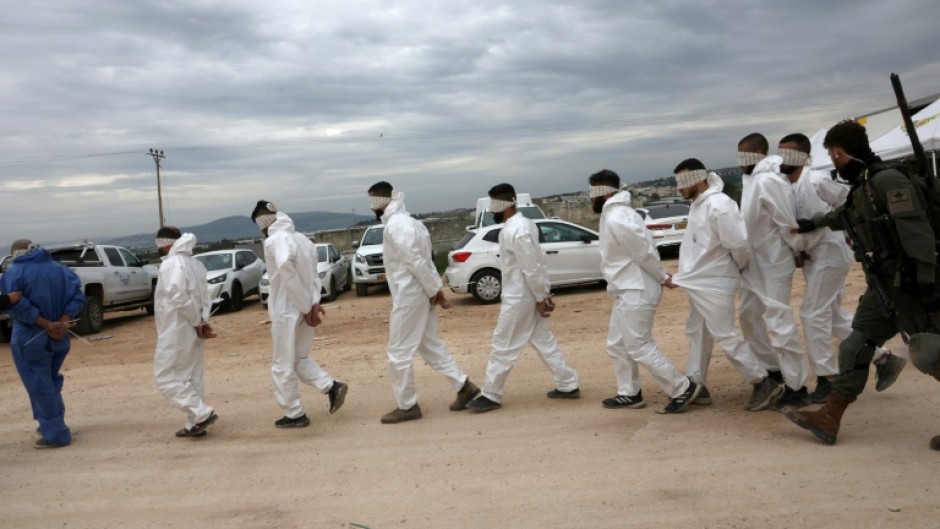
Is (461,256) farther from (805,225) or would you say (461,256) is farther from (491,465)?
(491,465)

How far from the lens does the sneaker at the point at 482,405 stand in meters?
6.53

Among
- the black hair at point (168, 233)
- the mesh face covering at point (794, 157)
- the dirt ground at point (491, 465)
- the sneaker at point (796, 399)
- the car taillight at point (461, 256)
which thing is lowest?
the dirt ground at point (491, 465)

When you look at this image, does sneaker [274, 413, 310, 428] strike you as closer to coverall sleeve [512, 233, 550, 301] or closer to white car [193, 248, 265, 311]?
coverall sleeve [512, 233, 550, 301]

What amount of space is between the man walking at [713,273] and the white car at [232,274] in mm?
13335

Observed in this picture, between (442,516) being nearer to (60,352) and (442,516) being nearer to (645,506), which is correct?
(645,506)

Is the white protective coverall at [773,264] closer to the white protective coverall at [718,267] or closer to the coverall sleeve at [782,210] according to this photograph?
the coverall sleeve at [782,210]

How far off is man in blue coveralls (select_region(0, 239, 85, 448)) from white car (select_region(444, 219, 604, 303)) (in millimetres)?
8381

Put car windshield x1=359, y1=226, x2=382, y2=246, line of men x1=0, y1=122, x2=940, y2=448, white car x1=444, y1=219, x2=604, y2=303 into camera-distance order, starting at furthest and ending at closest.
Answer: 1. car windshield x1=359, y1=226, x2=382, y2=246
2. white car x1=444, y1=219, x2=604, y2=303
3. line of men x1=0, y1=122, x2=940, y2=448

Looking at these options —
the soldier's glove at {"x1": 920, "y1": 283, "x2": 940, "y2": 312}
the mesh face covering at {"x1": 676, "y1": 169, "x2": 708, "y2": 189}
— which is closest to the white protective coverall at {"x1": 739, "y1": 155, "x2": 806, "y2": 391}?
the mesh face covering at {"x1": 676, "y1": 169, "x2": 708, "y2": 189}

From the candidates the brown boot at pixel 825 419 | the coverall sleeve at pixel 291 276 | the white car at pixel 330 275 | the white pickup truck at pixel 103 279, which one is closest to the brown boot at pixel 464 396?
the coverall sleeve at pixel 291 276

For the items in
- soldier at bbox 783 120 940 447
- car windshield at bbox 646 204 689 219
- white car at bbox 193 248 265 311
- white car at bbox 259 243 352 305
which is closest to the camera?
soldier at bbox 783 120 940 447

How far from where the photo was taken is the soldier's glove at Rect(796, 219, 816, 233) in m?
5.50

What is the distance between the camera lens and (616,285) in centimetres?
612

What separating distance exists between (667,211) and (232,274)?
1095 cm
